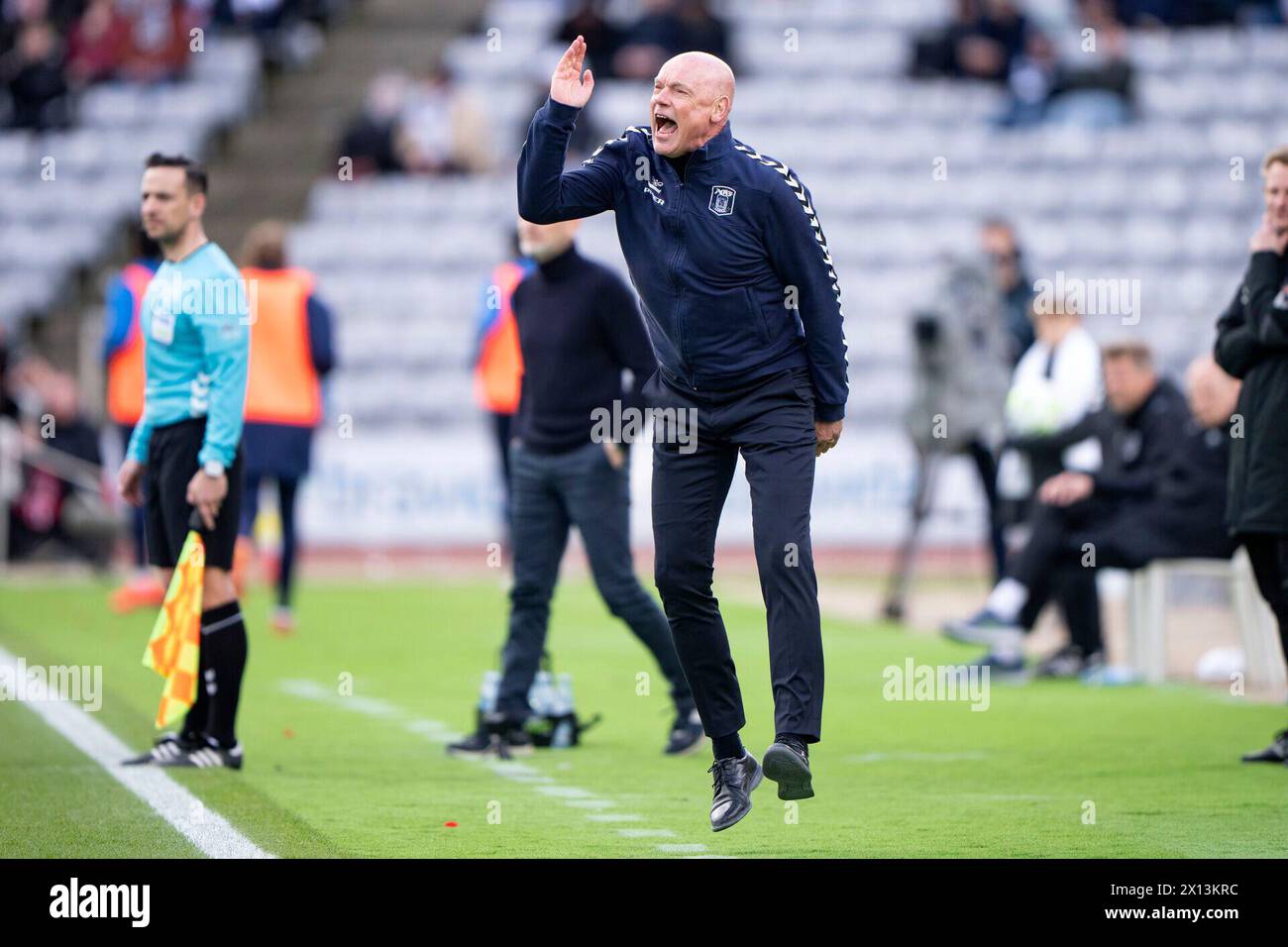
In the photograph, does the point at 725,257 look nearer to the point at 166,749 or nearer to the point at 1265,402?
the point at 1265,402

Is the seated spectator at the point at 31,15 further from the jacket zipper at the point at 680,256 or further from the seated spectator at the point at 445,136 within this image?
the jacket zipper at the point at 680,256

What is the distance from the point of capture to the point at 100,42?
26.9 m

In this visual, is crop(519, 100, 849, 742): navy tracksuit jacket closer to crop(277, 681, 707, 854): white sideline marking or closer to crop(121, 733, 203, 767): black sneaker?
crop(277, 681, 707, 854): white sideline marking

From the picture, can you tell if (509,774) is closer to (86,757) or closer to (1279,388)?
(86,757)

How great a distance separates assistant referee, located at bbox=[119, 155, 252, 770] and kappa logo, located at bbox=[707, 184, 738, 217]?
219 centimetres

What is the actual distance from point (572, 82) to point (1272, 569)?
3.53 m

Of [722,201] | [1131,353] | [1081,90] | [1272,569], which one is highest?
[1081,90]

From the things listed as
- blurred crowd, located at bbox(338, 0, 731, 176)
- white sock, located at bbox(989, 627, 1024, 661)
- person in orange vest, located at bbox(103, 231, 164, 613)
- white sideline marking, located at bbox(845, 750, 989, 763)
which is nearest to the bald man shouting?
white sideline marking, located at bbox(845, 750, 989, 763)

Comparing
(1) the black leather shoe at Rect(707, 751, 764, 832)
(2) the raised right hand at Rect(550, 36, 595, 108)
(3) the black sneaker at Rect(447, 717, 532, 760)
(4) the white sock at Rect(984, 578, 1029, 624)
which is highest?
(2) the raised right hand at Rect(550, 36, 595, 108)

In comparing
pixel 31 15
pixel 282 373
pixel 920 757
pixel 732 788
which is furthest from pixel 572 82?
pixel 31 15

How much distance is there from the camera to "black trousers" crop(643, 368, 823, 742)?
21.8ft

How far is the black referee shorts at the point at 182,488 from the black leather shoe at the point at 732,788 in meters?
2.28

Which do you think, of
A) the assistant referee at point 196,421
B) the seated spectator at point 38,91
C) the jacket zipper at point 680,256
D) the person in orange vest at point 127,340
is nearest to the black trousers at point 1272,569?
the jacket zipper at point 680,256
